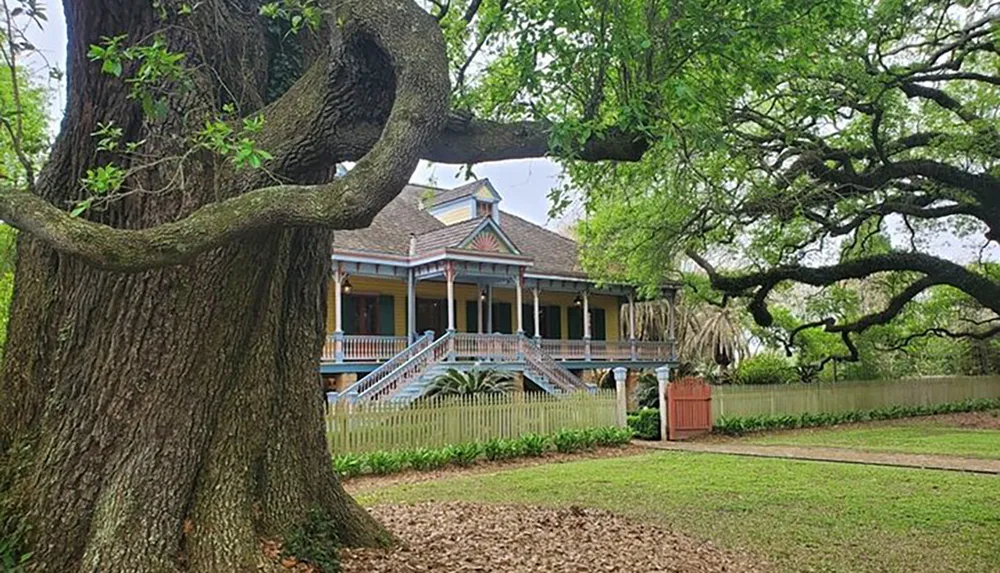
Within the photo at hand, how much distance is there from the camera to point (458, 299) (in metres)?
25.2

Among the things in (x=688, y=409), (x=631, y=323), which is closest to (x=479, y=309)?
(x=631, y=323)

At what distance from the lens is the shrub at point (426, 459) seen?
1295 centimetres

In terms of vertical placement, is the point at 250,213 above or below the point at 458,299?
below

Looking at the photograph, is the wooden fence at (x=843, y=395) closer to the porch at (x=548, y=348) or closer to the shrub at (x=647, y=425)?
the shrub at (x=647, y=425)

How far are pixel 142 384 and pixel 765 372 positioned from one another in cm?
2368

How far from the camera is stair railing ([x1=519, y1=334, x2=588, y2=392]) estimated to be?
72.6 ft

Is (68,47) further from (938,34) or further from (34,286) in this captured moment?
(938,34)

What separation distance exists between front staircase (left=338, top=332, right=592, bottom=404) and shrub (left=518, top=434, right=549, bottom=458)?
14.3 ft

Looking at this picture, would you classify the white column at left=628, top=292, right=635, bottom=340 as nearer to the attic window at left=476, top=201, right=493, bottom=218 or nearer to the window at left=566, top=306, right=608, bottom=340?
the window at left=566, top=306, right=608, bottom=340

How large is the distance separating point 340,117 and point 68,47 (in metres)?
2.00

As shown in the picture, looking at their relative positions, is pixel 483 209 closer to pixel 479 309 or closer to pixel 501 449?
pixel 479 309

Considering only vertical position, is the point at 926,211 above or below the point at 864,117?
below

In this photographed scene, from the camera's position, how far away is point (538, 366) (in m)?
22.3

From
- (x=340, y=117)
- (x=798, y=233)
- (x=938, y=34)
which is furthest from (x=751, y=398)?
(x=340, y=117)
